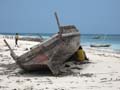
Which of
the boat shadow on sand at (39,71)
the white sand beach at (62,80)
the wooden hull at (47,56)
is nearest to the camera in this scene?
the white sand beach at (62,80)

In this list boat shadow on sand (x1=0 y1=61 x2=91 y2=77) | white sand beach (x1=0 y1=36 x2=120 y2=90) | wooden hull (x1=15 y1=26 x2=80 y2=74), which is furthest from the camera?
boat shadow on sand (x1=0 y1=61 x2=91 y2=77)

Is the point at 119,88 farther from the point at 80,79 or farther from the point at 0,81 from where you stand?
the point at 0,81

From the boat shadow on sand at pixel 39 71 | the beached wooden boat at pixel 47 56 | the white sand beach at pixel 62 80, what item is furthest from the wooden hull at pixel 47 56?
the white sand beach at pixel 62 80

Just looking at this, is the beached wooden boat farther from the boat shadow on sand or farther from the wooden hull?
the boat shadow on sand

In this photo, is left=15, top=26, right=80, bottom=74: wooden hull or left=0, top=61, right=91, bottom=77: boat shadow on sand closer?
left=15, top=26, right=80, bottom=74: wooden hull

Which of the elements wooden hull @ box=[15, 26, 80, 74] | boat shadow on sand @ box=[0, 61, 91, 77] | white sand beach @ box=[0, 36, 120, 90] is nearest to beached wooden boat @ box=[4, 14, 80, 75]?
wooden hull @ box=[15, 26, 80, 74]

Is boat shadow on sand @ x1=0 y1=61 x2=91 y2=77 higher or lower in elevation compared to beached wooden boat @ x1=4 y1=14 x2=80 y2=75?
lower

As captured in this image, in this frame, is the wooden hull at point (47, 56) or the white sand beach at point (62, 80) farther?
the wooden hull at point (47, 56)

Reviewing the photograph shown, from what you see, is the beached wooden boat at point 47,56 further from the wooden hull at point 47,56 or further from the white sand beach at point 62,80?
the white sand beach at point 62,80

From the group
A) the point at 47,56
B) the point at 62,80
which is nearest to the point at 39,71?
the point at 47,56

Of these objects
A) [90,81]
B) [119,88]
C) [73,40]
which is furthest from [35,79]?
[73,40]

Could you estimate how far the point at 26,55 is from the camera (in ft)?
41.9

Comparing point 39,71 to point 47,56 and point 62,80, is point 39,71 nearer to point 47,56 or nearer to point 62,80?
point 47,56

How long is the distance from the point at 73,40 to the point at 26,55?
13.0 ft
